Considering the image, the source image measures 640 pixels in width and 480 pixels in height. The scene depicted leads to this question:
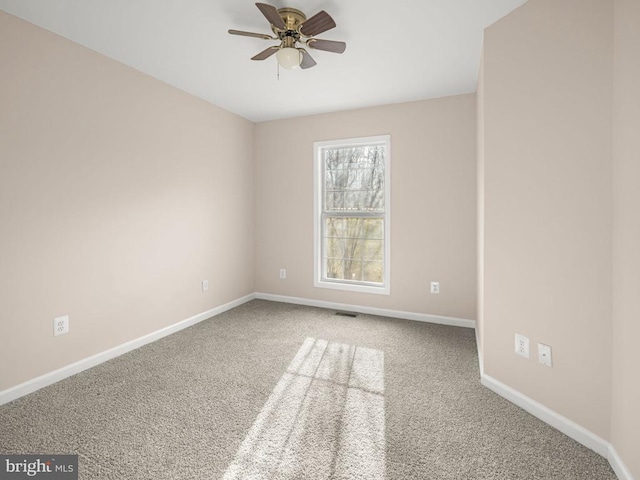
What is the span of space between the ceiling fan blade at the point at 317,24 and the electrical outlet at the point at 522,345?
227 centimetres

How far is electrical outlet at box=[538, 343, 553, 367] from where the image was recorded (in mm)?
1893

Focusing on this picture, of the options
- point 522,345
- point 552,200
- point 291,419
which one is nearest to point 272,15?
point 552,200

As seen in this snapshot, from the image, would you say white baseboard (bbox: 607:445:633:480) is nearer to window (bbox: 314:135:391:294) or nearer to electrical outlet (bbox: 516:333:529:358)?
electrical outlet (bbox: 516:333:529:358)

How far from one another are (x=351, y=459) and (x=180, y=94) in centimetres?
356

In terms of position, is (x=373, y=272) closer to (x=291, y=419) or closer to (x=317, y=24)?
(x=291, y=419)

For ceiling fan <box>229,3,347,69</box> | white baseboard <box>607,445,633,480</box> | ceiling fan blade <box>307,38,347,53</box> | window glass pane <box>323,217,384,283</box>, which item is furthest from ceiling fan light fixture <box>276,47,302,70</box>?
white baseboard <box>607,445,633,480</box>

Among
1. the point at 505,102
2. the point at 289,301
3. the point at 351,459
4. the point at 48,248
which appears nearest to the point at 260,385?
the point at 351,459

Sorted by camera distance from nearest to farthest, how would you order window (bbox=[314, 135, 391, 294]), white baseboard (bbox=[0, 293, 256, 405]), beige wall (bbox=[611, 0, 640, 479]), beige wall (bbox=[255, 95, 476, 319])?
beige wall (bbox=[611, 0, 640, 479]), white baseboard (bbox=[0, 293, 256, 405]), beige wall (bbox=[255, 95, 476, 319]), window (bbox=[314, 135, 391, 294])

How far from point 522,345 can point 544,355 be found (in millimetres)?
147

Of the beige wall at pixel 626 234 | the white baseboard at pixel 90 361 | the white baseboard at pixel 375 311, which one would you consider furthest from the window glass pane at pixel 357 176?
the beige wall at pixel 626 234

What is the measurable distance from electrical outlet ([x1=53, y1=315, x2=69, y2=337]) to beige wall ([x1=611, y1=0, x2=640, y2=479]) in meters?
3.44

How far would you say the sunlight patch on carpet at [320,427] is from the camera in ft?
5.18

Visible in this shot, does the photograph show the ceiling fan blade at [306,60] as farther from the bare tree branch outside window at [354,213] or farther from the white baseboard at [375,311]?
the white baseboard at [375,311]

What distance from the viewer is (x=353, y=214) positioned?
420 centimetres
